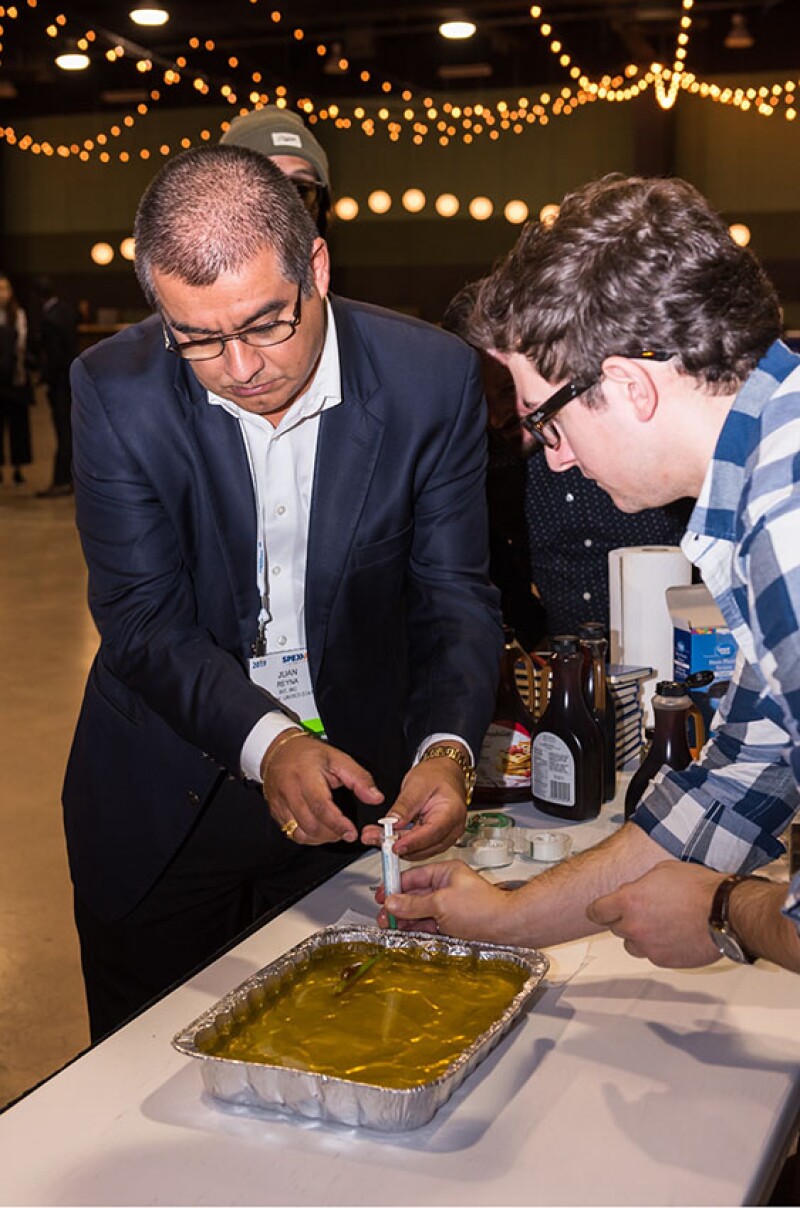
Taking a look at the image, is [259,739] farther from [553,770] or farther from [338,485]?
[553,770]

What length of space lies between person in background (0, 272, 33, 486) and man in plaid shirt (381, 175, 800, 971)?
10629 millimetres

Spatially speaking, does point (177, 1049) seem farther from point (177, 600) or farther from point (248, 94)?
point (248, 94)

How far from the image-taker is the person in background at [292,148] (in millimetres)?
3135

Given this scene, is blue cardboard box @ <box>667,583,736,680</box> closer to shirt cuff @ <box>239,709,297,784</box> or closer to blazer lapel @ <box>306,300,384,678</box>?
blazer lapel @ <box>306,300,384,678</box>

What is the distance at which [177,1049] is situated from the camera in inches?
54.7

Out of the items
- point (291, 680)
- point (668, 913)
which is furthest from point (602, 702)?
point (668, 913)

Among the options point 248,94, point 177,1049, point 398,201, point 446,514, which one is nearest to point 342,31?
point 248,94

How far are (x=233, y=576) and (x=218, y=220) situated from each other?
0.52 metres

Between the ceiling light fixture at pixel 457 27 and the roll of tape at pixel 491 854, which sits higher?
the ceiling light fixture at pixel 457 27

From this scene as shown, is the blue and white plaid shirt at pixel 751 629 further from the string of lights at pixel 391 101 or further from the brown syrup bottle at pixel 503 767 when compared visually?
the string of lights at pixel 391 101

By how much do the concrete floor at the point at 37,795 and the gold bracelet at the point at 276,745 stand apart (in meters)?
1.61

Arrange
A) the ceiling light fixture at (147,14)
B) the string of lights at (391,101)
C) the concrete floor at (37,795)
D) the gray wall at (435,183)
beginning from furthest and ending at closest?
1. the gray wall at (435,183)
2. the string of lights at (391,101)
3. the ceiling light fixture at (147,14)
4. the concrete floor at (37,795)

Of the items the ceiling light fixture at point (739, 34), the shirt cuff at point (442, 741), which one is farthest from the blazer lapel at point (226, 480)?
the ceiling light fixture at point (739, 34)

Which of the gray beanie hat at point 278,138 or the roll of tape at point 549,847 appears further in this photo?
the gray beanie hat at point 278,138
